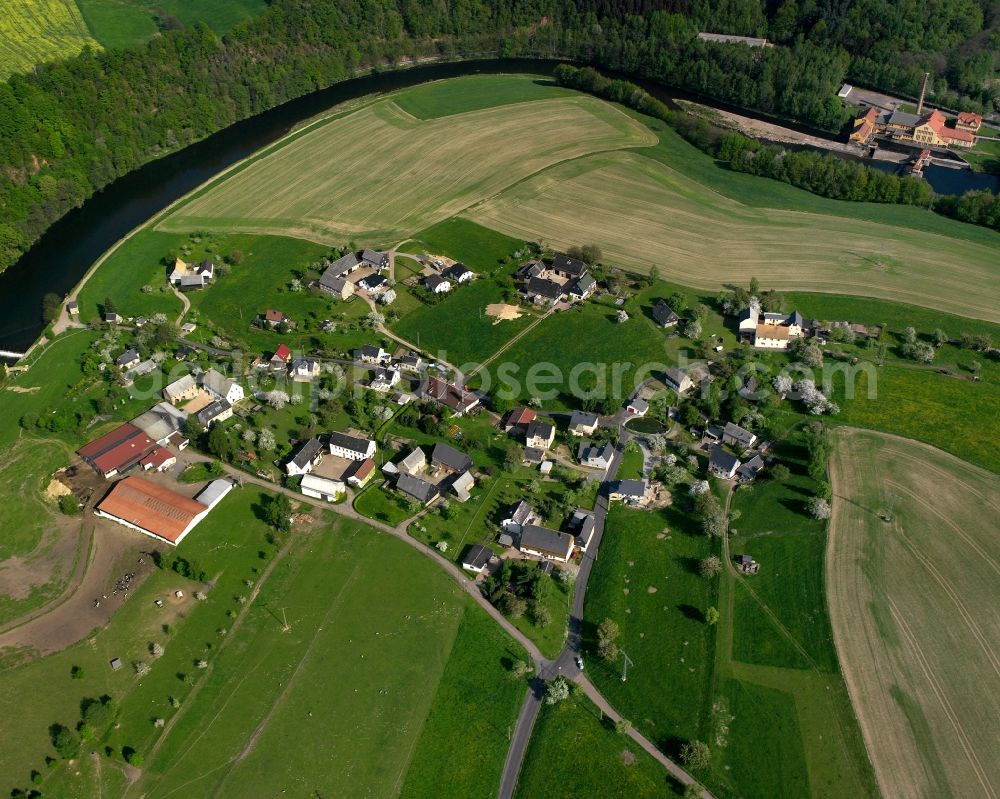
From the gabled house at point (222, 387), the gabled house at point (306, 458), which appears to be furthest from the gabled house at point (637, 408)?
the gabled house at point (222, 387)

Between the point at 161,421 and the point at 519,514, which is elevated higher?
the point at 161,421

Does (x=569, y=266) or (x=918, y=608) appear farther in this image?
(x=569, y=266)

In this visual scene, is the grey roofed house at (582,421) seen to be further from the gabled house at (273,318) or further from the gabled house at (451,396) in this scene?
the gabled house at (273,318)

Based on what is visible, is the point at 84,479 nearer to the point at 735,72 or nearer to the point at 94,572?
the point at 94,572

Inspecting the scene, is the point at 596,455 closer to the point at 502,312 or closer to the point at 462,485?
the point at 462,485

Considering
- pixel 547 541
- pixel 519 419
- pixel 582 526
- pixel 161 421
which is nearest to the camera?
pixel 547 541

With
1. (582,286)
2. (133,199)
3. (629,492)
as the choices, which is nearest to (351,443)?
(629,492)

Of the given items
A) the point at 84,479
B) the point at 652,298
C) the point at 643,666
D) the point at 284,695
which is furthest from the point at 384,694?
the point at 652,298
